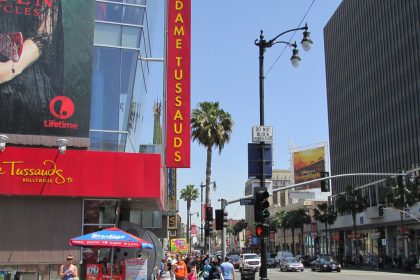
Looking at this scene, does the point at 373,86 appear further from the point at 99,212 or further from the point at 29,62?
the point at 29,62

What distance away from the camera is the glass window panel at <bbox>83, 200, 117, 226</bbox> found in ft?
66.6

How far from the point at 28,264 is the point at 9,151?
4173 millimetres

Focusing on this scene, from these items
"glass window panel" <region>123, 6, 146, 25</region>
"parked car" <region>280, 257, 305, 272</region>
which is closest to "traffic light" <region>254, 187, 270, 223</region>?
"glass window panel" <region>123, 6, 146, 25</region>

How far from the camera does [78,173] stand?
19.7 metres

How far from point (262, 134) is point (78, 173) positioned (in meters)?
6.95

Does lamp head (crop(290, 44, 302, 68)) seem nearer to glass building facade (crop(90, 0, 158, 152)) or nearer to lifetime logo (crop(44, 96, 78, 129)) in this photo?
glass building facade (crop(90, 0, 158, 152))

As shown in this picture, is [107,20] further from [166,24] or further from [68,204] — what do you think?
[68,204]

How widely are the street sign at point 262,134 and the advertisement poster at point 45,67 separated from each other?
Result: 679cm

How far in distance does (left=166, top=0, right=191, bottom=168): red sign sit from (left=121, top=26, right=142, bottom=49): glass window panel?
162 centimetres

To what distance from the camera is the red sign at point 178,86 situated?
75.2ft

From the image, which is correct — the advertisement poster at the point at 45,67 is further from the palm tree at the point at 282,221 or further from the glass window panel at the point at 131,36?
the palm tree at the point at 282,221

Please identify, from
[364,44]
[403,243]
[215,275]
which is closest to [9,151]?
[215,275]

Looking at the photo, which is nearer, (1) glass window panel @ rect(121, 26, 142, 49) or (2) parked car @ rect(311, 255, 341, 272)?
(1) glass window panel @ rect(121, 26, 142, 49)

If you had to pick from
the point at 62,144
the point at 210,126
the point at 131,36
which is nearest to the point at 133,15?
the point at 131,36
